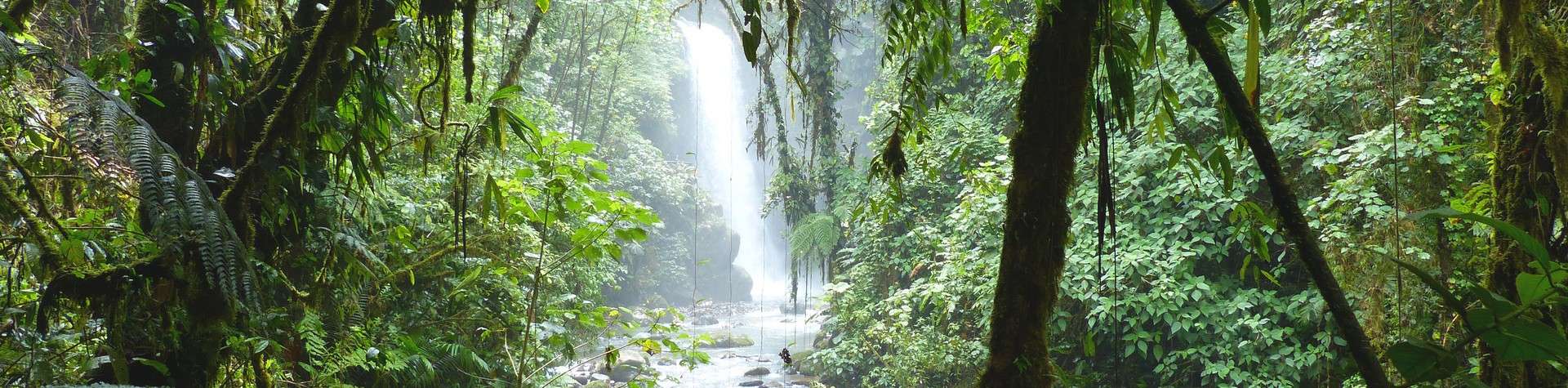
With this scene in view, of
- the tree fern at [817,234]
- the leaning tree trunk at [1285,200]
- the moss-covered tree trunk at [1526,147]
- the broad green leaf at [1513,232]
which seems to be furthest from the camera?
the tree fern at [817,234]

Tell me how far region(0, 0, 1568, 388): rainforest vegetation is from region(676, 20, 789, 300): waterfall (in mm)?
11911

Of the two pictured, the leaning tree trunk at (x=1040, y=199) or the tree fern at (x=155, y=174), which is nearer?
the tree fern at (x=155, y=174)

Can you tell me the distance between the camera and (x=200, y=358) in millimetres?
1071

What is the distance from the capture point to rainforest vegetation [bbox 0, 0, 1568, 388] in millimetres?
875

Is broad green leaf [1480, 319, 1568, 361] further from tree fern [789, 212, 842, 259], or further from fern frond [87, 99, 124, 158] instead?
tree fern [789, 212, 842, 259]

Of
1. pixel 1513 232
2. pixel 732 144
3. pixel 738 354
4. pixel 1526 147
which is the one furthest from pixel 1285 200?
pixel 732 144

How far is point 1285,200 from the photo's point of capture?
0.70m

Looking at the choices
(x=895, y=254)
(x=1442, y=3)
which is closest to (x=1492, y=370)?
(x=1442, y=3)

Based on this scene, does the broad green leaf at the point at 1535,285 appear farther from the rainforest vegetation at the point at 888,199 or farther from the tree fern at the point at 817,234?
the tree fern at the point at 817,234

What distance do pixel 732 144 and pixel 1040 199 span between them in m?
20.1

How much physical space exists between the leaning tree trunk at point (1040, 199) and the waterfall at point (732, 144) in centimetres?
1889

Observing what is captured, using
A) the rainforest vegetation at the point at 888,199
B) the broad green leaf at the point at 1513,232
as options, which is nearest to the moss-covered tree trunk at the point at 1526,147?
the rainforest vegetation at the point at 888,199

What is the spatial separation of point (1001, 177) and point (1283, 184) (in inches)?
157

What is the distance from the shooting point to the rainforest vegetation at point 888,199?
2.87 ft
